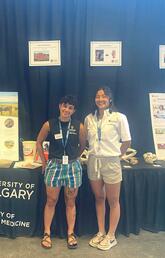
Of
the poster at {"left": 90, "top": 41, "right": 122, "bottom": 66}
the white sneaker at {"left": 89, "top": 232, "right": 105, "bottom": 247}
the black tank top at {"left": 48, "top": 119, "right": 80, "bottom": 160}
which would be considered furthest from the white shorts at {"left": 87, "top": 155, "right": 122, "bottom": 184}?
the poster at {"left": 90, "top": 41, "right": 122, "bottom": 66}

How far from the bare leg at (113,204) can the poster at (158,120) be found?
772 mm

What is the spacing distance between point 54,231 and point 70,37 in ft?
5.87

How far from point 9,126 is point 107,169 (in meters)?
1.08

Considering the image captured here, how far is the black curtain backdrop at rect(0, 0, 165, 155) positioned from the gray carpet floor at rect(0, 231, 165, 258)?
989mm

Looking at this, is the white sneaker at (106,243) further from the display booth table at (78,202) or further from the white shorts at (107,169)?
the white shorts at (107,169)

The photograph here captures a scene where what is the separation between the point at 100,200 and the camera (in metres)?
2.60

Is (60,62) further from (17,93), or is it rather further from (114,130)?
(114,130)

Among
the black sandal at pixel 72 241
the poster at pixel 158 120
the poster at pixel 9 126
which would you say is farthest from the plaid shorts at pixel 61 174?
the poster at pixel 158 120

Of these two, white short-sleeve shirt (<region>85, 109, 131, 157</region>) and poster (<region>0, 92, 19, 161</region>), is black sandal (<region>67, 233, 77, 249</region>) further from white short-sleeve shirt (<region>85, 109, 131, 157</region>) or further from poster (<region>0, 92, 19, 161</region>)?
poster (<region>0, 92, 19, 161</region>)

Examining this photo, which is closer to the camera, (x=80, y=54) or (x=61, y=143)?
(x=61, y=143)

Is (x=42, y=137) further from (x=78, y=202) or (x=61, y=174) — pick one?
(x=78, y=202)

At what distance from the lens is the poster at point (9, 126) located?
293cm

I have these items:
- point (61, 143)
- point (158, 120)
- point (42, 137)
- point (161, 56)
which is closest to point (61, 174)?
point (61, 143)

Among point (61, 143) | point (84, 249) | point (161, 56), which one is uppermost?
point (161, 56)
